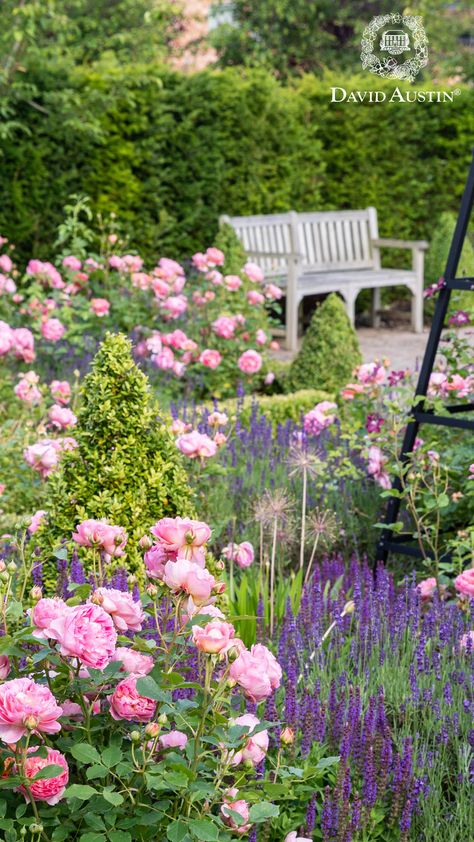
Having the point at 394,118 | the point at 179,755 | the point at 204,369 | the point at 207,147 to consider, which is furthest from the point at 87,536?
the point at 394,118

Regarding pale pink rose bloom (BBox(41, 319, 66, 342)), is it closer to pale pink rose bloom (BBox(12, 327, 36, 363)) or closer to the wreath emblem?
pale pink rose bloom (BBox(12, 327, 36, 363))

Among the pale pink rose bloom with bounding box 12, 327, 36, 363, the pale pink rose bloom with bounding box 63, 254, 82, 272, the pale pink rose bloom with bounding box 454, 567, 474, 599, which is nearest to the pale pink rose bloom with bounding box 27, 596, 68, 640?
the pale pink rose bloom with bounding box 454, 567, 474, 599

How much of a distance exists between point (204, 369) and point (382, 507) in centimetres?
280

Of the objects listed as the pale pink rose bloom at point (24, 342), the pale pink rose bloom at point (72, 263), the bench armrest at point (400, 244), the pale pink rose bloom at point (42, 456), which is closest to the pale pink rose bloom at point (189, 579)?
the pale pink rose bloom at point (42, 456)

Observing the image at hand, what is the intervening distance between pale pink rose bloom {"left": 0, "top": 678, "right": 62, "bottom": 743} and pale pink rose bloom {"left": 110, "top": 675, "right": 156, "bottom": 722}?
0.46 ft

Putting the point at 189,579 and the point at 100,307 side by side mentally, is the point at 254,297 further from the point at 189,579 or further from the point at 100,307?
the point at 189,579

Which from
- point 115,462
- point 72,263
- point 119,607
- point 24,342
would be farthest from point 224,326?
point 119,607

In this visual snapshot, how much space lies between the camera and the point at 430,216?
13242 mm

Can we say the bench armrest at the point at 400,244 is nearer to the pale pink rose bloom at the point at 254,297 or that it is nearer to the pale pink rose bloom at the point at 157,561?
the pale pink rose bloom at the point at 254,297

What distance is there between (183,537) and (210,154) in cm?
903

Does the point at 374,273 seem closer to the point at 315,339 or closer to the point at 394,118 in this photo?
the point at 394,118

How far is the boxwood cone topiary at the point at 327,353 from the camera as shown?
7.42 m

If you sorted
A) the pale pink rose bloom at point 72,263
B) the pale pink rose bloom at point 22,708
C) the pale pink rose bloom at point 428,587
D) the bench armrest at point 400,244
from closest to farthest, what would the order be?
1. the pale pink rose bloom at point 22,708
2. the pale pink rose bloom at point 428,587
3. the pale pink rose bloom at point 72,263
4. the bench armrest at point 400,244

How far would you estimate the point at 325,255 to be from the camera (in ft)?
39.1
